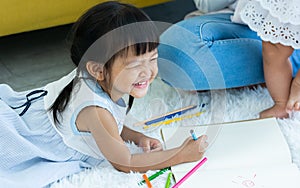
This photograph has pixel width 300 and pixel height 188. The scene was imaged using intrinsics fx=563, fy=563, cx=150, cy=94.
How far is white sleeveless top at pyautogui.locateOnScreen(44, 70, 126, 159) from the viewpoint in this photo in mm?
993

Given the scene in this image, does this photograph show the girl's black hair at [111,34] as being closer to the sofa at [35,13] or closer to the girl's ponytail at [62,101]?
the girl's ponytail at [62,101]

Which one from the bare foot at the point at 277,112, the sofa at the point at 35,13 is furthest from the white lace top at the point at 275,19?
the sofa at the point at 35,13

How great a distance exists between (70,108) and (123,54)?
15cm

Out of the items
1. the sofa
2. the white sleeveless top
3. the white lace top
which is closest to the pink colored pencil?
the white sleeveless top

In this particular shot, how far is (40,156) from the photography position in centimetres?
102

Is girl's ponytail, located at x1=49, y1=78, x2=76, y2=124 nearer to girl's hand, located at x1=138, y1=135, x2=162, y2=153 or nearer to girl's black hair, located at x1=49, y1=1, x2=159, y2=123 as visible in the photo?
girl's black hair, located at x1=49, y1=1, x2=159, y2=123

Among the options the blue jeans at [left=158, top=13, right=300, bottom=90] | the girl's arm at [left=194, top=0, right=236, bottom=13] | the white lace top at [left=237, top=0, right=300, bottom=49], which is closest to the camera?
the white lace top at [left=237, top=0, right=300, bottom=49]

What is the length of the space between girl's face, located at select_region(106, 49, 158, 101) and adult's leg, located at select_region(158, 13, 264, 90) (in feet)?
0.77

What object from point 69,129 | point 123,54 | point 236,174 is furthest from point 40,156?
point 236,174

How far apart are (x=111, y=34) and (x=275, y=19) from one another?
1.16 feet

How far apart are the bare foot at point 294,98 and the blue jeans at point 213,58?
88 millimetres

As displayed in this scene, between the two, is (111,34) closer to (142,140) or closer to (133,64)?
(133,64)

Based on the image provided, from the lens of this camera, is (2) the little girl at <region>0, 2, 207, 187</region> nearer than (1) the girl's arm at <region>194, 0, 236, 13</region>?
Yes

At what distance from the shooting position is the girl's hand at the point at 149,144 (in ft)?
3.53
